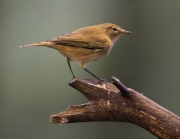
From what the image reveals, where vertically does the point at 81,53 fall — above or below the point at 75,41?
below

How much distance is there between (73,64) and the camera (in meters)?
4.90

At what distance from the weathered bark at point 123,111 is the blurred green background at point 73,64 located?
199 centimetres

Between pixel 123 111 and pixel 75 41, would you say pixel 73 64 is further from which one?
pixel 123 111

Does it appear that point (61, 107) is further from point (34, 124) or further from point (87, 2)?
point (87, 2)

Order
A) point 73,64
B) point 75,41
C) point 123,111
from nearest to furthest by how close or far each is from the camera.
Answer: point 123,111, point 75,41, point 73,64

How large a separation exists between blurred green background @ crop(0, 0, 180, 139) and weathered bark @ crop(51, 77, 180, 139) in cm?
199

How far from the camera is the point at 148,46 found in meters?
5.13

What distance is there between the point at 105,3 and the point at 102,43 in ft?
5.58

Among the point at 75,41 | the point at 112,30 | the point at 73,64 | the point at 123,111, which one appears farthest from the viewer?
the point at 73,64

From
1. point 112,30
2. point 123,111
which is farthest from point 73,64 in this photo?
point 123,111

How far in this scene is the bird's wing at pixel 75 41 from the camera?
3.29 metres

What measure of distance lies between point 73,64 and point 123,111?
235 centimetres

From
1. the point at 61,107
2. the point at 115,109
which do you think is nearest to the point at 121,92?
the point at 115,109

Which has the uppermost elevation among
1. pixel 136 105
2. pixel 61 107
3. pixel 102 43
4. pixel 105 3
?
pixel 105 3
